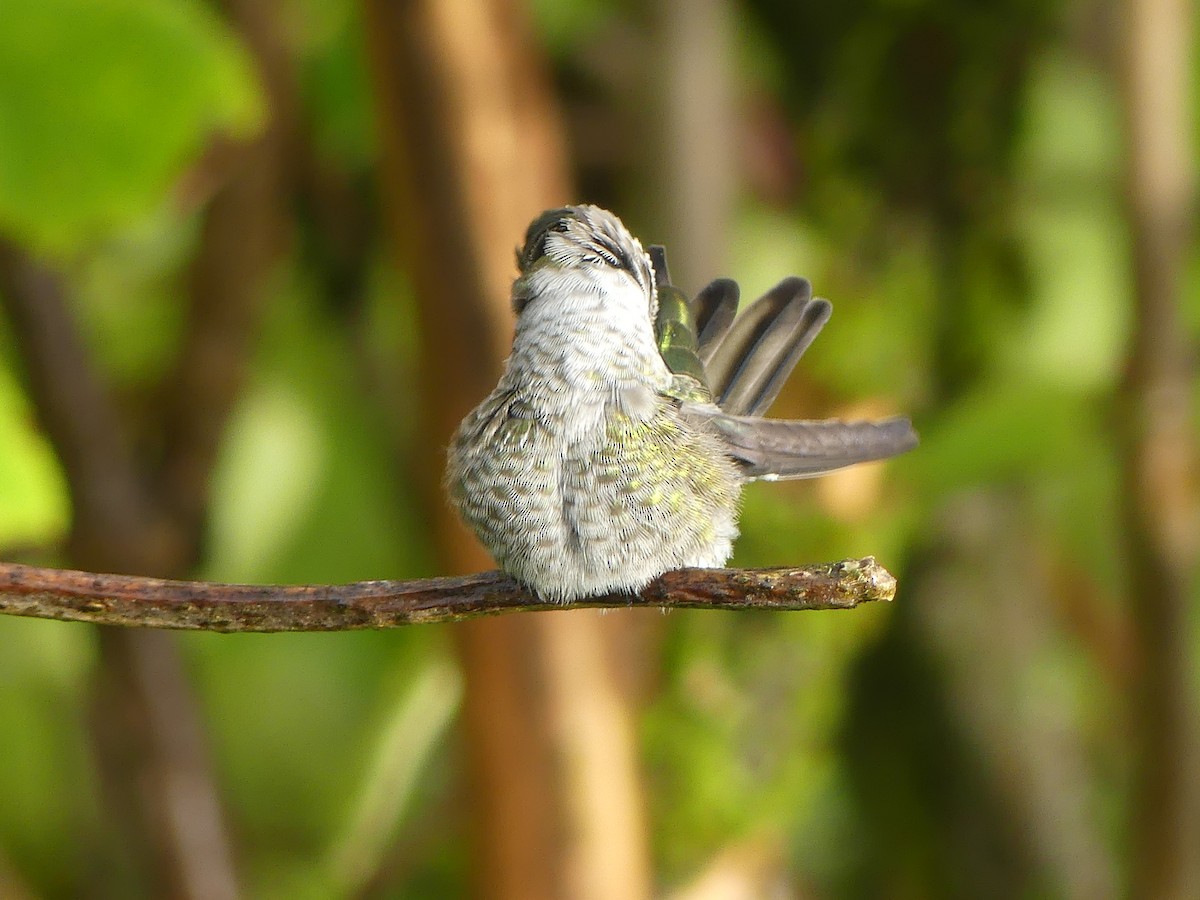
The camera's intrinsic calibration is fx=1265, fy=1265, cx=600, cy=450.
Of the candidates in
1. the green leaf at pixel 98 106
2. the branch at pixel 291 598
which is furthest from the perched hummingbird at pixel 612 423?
the green leaf at pixel 98 106

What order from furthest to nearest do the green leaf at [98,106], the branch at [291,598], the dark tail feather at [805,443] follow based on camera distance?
1. the green leaf at [98,106]
2. the dark tail feather at [805,443]
3. the branch at [291,598]

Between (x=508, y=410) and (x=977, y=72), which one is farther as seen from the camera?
(x=977, y=72)

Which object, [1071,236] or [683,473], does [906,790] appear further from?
[683,473]

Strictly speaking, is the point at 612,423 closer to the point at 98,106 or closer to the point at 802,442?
the point at 802,442

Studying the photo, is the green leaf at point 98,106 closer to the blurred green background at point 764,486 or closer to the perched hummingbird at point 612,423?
the blurred green background at point 764,486

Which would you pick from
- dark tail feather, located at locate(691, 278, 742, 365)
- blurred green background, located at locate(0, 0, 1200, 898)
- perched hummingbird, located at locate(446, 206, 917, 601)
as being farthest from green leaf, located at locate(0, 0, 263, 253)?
dark tail feather, located at locate(691, 278, 742, 365)

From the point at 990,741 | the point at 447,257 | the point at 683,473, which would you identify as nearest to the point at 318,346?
the point at 447,257
